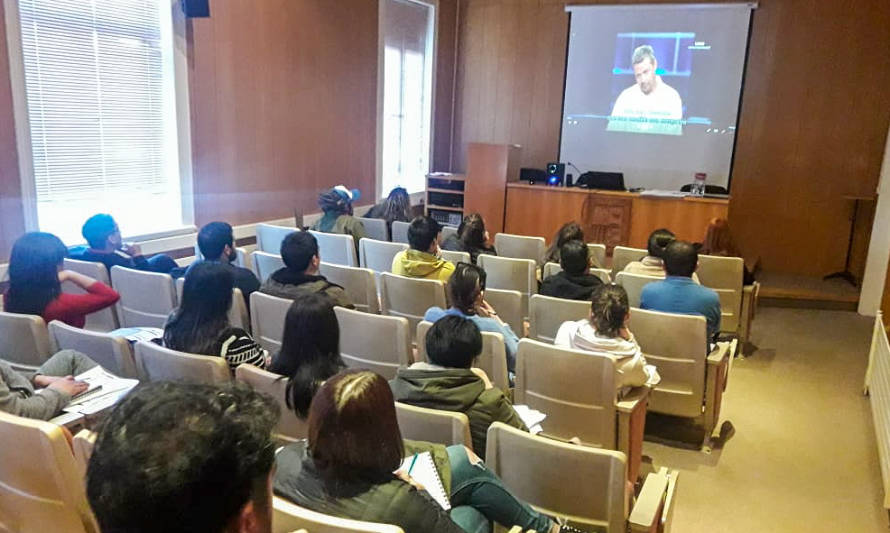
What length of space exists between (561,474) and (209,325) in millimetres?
1536

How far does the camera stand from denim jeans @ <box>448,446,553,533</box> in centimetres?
183

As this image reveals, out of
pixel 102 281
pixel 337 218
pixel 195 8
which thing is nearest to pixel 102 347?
pixel 102 281

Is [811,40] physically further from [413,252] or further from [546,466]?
[546,466]

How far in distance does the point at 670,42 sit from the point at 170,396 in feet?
27.7

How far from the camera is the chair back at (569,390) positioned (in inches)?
112

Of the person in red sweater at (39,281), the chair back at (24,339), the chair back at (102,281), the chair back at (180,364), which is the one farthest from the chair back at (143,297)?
the chair back at (180,364)

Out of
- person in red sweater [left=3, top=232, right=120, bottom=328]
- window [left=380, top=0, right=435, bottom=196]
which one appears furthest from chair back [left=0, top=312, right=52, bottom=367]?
window [left=380, top=0, right=435, bottom=196]

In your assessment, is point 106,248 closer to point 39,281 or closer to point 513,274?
point 39,281

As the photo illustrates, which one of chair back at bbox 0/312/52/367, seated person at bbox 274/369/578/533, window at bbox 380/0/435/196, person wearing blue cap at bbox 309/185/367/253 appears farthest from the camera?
window at bbox 380/0/435/196

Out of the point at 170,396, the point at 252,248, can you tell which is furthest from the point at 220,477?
the point at 252,248

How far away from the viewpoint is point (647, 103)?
27.5 feet

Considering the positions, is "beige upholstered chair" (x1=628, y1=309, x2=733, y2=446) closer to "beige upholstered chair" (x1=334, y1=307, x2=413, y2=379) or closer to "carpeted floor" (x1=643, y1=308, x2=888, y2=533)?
"carpeted floor" (x1=643, y1=308, x2=888, y2=533)

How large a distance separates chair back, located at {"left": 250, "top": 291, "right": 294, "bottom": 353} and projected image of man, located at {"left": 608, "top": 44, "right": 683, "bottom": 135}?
6.38m

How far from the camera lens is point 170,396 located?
894 mm
